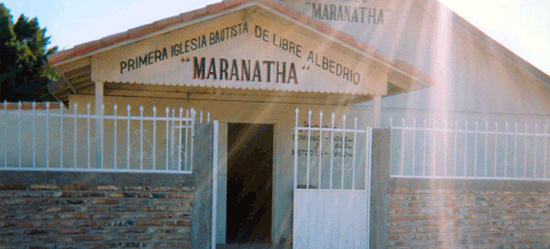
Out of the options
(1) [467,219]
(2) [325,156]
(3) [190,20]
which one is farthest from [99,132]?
(1) [467,219]

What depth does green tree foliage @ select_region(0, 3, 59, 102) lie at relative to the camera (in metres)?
20.2

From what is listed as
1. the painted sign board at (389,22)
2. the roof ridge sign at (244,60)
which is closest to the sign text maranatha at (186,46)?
the roof ridge sign at (244,60)

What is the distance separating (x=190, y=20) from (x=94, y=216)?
2.46 m

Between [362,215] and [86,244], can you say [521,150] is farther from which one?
[86,244]

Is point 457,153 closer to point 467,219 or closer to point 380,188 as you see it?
point 467,219

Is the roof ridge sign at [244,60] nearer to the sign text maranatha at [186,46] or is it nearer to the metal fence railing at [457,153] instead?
the sign text maranatha at [186,46]

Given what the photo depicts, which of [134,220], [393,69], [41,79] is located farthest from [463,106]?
[41,79]

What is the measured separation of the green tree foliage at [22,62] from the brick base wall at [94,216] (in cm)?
1683

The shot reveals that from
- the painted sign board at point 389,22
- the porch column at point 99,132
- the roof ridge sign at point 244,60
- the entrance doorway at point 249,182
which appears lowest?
the entrance doorway at point 249,182

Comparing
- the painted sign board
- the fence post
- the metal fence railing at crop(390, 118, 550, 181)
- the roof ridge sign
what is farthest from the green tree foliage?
the fence post

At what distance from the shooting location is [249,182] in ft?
32.5

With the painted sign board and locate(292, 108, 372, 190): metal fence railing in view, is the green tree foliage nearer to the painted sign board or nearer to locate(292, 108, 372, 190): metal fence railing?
the painted sign board

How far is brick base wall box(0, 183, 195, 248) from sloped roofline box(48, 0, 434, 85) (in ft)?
5.00

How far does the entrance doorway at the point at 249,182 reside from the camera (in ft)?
27.9
